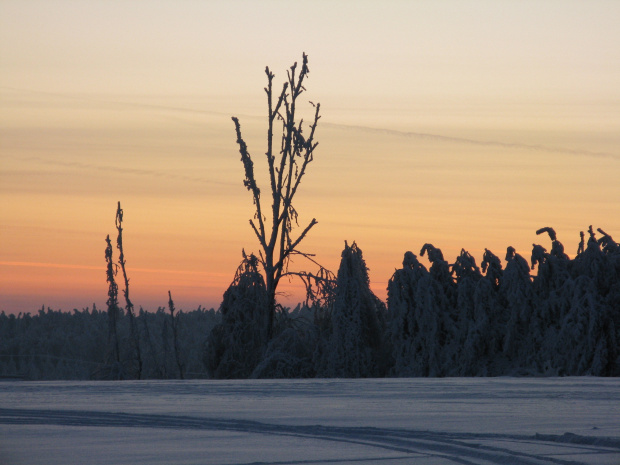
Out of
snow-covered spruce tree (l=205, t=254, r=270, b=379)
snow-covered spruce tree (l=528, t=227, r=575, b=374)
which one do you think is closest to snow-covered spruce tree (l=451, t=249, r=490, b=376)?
snow-covered spruce tree (l=528, t=227, r=575, b=374)

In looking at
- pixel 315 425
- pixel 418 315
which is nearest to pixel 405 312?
pixel 418 315

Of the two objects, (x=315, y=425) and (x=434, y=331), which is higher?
(x=434, y=331)

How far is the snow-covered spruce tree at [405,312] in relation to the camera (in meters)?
23.1

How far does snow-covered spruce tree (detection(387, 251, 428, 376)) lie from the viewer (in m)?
23.1

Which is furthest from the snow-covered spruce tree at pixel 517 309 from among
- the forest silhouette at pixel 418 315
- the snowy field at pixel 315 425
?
the snowy field at pixel 315 425

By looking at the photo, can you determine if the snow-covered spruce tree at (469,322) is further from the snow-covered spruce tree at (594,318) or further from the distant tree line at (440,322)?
the snow-covered spruce tree at (594,318)

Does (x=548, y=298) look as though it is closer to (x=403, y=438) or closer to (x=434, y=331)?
(x=434, y=331)

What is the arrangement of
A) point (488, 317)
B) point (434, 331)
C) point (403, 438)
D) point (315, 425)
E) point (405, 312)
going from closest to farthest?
point (403, 438)
point (315, 425)
point (488, 317)
point (434, 331)
point (405, 312)

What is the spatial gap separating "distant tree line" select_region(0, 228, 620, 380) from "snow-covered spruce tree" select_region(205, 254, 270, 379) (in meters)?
0.03

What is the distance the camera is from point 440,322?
75.7 feet

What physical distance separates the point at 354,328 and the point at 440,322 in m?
2.32

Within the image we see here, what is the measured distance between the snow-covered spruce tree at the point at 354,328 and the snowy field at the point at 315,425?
12729 mm

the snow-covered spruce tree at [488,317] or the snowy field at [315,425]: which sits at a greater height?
the snow-covered spruce tree at [488,317]

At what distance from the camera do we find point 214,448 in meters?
5.04
